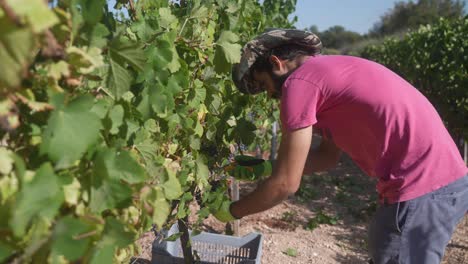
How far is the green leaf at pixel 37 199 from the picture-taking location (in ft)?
2.80

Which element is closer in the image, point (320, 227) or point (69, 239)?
point (69, 239)

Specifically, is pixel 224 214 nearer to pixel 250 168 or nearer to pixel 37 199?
pixel 250 168

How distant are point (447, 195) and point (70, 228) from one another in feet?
4.56

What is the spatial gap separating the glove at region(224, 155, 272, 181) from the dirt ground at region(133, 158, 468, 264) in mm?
1248

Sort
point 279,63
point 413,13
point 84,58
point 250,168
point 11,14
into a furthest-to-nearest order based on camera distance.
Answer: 1. point 413,13
2. point 250,168
3. point 279,63
4. point 84,58
5. point 11,14

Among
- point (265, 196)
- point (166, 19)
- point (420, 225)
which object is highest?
point (166, 19)

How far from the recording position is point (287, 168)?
162 centimetres

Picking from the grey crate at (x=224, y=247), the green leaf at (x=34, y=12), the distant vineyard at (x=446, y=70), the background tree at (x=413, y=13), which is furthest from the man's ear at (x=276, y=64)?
the background tree at (x=413, y=13)

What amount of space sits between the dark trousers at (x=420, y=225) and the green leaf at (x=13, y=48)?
4.78 feet

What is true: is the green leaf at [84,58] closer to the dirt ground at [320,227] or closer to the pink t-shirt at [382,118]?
the pink t-shirt at [382,118]

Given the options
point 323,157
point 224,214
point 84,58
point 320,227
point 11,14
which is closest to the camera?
point 11,14

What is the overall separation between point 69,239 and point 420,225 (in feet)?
4.35

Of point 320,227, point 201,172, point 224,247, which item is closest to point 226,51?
point 201,172

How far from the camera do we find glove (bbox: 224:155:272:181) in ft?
7.27
